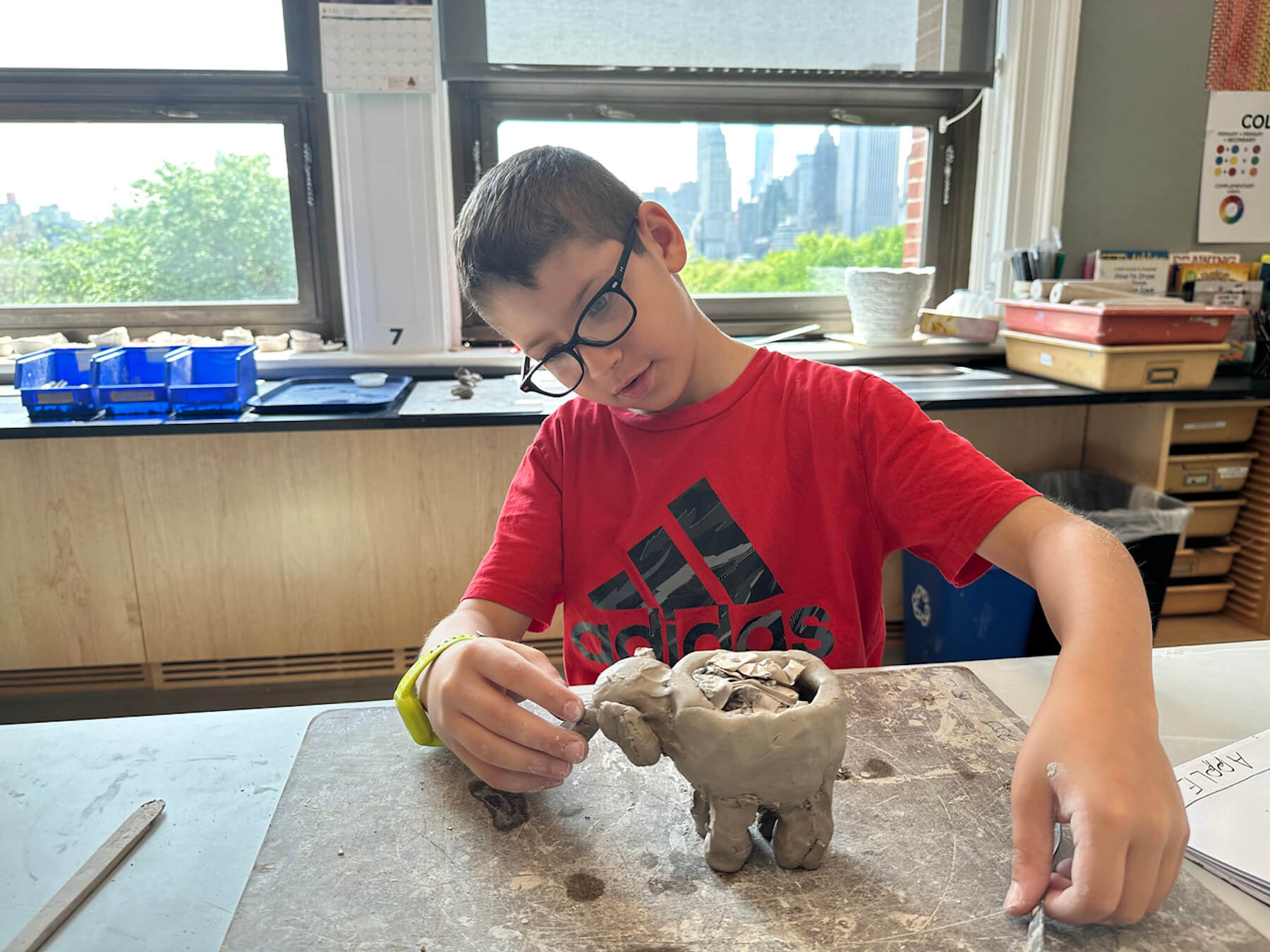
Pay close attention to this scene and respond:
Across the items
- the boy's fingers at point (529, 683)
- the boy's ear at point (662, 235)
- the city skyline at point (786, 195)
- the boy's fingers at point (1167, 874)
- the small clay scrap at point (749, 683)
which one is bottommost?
the boy's fingers at point (1167, 874)

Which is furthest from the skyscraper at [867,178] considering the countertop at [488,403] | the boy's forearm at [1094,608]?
the boy's forearm at [1094,608]

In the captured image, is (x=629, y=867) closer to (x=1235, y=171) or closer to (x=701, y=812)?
(x=701, y=812)

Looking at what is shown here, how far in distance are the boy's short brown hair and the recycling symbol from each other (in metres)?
1.46

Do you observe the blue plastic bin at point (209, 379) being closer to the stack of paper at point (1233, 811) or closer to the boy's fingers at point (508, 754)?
the boy's fingers at point (508, 754)

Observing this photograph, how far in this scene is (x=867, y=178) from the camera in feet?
8.35

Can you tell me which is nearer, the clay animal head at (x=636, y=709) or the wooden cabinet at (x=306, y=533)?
the clay animal head at (x=636, y=709)

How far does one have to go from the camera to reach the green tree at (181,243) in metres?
2.27

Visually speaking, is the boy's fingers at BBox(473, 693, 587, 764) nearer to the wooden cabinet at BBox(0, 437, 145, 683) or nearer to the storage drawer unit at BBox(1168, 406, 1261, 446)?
the wooden cabinet at BBox(0, 437, 145, 683)

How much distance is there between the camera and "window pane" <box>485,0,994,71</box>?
7.35 ft

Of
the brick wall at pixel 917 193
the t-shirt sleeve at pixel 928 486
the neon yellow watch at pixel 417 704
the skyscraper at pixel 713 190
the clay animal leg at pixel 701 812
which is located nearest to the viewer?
the clay animal leg at pixel 701 812

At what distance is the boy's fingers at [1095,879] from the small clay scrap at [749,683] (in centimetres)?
19

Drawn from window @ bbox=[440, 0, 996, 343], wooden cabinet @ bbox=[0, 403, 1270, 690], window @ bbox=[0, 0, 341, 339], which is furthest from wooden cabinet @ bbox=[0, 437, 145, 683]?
window @ bbox=[440, 0, 996, 343]

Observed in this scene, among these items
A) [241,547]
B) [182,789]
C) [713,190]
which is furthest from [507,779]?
[713,190]

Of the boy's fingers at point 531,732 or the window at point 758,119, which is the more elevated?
the window at point 758,119
